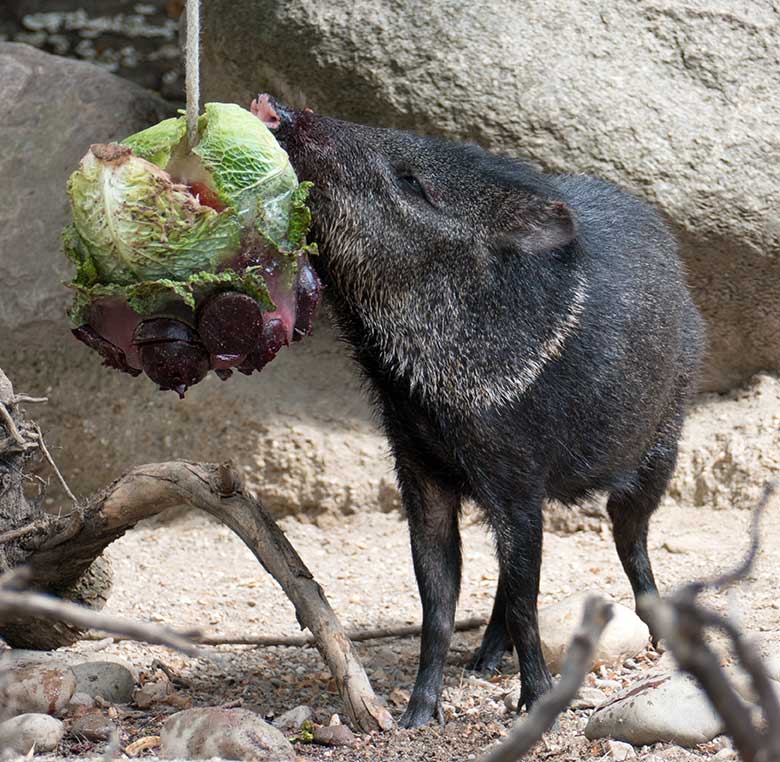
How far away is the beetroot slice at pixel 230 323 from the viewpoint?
9.33 feet

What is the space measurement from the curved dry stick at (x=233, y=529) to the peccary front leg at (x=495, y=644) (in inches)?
34.8

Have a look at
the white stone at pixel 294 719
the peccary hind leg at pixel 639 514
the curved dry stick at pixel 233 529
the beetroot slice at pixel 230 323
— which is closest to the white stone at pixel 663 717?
the curved dry stick at pixel 233 529

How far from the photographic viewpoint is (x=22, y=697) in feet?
10.8

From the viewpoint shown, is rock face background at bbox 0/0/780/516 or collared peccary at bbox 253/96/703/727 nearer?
collared peccary at bbox 253/96/703/727

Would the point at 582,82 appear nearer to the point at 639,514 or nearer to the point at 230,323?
the point at 639,514

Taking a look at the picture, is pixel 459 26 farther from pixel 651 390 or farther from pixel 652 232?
pixel 651 390

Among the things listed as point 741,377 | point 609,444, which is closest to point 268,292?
point 609,444

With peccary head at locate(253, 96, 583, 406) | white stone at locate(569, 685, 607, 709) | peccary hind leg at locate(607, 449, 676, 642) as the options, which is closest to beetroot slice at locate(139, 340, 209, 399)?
peccary head at locate(253, 96, 583, 406)

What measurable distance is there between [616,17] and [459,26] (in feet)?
2.36

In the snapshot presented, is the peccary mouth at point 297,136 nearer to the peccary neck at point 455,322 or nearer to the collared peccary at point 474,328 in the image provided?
the collared peccary at point 474,328

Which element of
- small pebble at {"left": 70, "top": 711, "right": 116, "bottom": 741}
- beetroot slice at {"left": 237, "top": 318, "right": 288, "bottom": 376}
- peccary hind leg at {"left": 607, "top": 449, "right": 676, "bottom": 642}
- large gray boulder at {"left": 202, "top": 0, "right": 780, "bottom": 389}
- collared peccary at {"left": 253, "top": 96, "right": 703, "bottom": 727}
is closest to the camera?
beetroot slice at {"left": 237, "top": 318, "right": 288, "bottom": 376}

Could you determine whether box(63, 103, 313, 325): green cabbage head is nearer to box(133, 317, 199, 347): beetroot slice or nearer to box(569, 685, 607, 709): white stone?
box(133, 317, 199, 347): beetroot slice

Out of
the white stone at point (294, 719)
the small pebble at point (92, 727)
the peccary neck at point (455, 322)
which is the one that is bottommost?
the white stone at point (294, 719)

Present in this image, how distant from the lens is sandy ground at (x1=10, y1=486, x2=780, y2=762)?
3393mm
